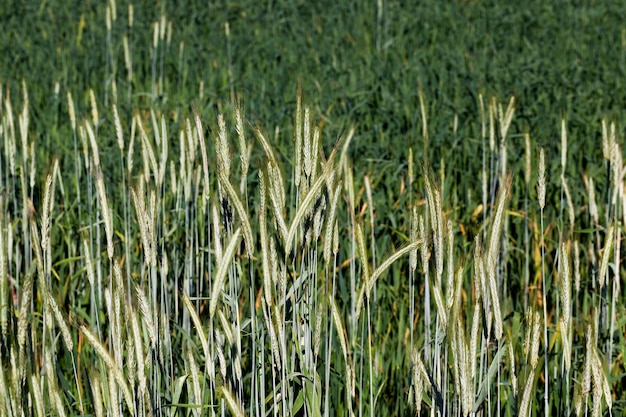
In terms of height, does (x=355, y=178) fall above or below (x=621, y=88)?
below

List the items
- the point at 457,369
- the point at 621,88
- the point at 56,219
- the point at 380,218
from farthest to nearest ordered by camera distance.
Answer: the point at 621,88
the point at 380,218
the point at 56,219
the point at 457,369

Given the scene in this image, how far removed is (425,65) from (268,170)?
3681mm

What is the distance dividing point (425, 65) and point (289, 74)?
0.71 m

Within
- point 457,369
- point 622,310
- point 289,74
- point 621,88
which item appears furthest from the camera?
point 289,74

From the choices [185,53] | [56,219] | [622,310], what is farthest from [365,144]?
[185,53]

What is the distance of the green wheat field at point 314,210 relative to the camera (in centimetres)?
138

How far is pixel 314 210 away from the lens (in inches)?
56.9

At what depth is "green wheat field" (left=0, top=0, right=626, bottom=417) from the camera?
138cm

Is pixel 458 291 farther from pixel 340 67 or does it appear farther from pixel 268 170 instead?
pixel 340 67

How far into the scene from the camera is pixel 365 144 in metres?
3.44

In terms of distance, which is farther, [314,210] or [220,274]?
[314,210]

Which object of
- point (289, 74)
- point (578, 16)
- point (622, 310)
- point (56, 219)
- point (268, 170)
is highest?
point (578, 16)

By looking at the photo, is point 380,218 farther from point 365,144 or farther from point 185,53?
point 185,53

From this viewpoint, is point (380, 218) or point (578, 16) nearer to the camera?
point (380, 218)
